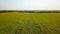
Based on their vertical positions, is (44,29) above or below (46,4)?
below

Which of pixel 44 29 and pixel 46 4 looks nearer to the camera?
pixel 44 29

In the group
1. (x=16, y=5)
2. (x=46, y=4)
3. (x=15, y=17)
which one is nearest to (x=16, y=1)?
(x=16, y=5)

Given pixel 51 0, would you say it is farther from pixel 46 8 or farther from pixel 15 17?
pixel 15 17

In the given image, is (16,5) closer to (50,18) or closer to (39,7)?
(39,7)

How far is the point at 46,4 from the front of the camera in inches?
35.3

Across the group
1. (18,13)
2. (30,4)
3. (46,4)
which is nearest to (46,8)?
(46,4)

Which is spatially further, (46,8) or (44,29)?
(46,8)

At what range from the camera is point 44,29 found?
0.77m

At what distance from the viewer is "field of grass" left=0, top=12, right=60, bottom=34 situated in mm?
763

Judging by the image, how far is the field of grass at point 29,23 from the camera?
0.76 m

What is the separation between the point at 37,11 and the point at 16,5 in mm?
208

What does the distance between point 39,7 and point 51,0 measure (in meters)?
0.13

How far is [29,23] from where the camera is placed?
811 mm

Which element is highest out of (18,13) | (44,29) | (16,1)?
(16,1)
